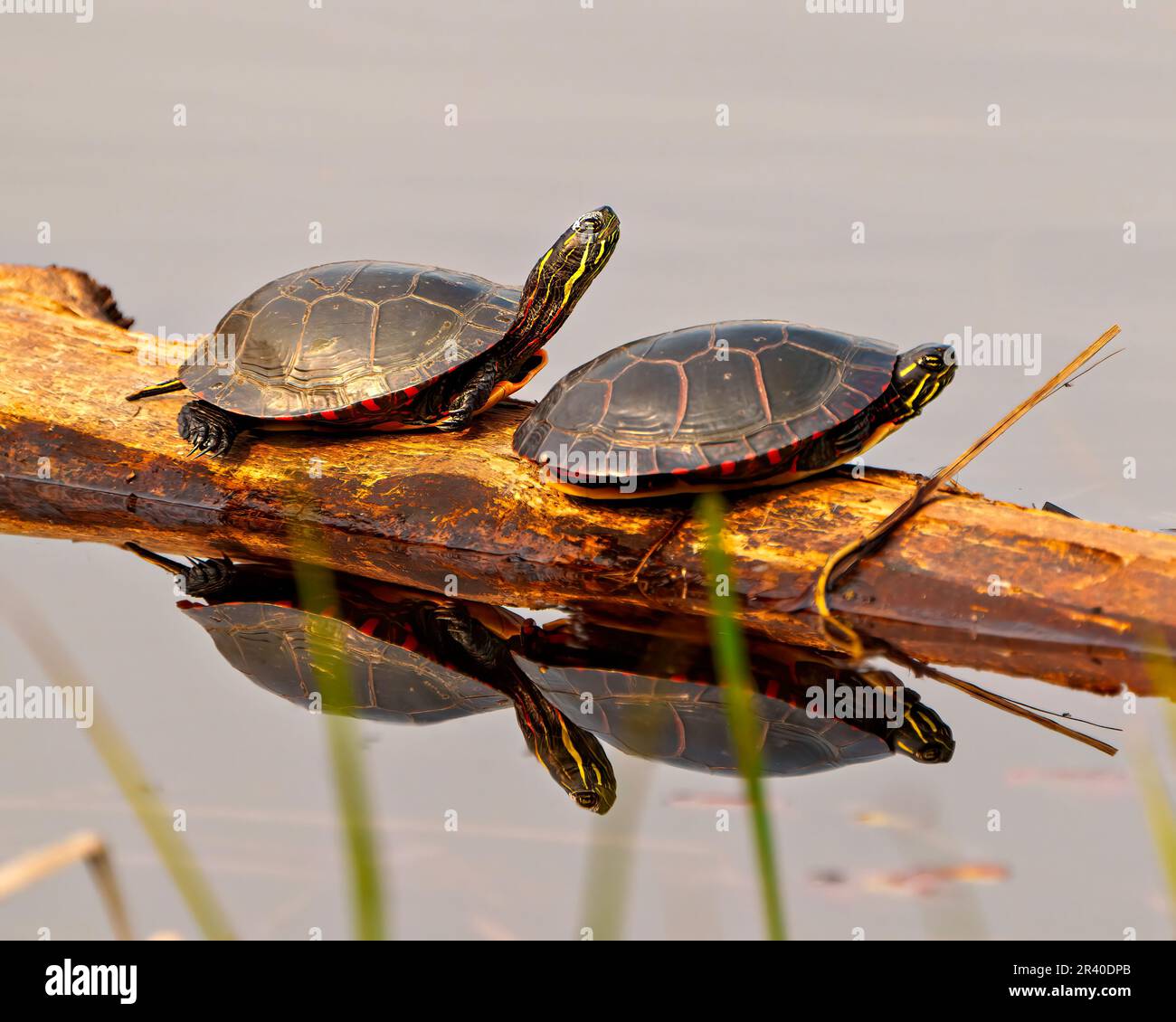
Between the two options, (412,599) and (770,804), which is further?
(412,599)

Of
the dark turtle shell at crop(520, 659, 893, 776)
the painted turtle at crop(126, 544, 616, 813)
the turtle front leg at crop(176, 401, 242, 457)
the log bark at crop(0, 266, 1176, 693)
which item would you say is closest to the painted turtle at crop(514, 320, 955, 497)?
the log bark at crop(0, 266, 1176, 693)

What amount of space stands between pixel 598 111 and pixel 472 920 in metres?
10.3

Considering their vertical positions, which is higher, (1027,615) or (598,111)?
(598,111)

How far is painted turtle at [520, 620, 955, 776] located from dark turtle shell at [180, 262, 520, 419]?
59.9 inches

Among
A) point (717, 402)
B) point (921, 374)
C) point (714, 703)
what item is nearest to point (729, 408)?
point (717, 402)

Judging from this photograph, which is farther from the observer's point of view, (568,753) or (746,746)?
(568,753)

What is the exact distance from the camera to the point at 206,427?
6539 millimetres

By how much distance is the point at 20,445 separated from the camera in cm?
690

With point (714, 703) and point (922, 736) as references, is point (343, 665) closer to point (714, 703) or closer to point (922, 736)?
point (714, 703)

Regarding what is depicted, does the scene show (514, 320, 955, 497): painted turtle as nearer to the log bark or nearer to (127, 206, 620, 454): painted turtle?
the log bark

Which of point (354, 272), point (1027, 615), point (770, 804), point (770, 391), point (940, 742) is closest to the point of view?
point (770, 804)

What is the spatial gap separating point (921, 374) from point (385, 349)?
8.05 ft

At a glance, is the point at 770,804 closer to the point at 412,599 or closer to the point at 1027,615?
the point at 1027,615
